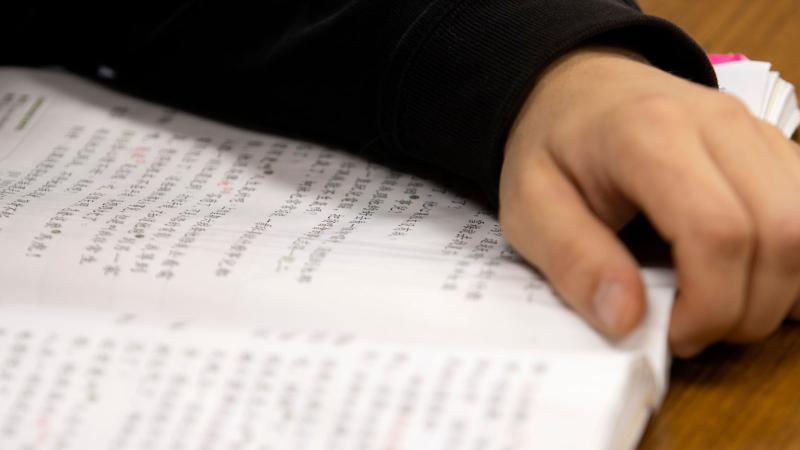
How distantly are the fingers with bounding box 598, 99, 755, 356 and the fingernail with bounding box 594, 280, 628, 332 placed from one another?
3 cm

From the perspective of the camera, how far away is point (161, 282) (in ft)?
1.69

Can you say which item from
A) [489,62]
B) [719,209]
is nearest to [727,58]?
[489,62]

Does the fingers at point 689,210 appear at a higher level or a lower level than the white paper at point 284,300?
higher

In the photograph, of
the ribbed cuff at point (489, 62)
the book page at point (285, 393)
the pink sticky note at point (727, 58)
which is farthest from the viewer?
the pink sticky note at point (727, 58)

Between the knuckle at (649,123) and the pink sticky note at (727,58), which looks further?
the pink sticky note at (727,58)

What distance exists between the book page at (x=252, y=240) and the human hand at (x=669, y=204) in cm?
2

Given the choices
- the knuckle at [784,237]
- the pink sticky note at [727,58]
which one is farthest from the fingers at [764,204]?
the pink sticky note at [727,58]

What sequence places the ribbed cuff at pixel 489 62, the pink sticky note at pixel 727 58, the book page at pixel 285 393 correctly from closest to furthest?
the book page at pixel 285 393, the ribbed cuff at pixel 489 62, the pink sticky note at pixel 727 58

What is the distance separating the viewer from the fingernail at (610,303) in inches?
17.0

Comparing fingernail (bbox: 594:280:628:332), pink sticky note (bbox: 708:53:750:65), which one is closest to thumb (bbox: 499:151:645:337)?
fingernail (bbox: 594:280:628:332)

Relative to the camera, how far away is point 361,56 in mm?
635

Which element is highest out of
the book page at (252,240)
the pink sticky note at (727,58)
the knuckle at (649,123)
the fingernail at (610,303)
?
the knuckle at (649,123)

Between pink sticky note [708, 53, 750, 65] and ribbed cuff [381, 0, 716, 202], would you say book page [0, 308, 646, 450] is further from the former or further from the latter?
pink sticky note [708, 53, 750, 65]

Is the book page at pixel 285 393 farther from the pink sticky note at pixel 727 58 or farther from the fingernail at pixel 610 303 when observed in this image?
the pink sticky note at pixel 727 58
